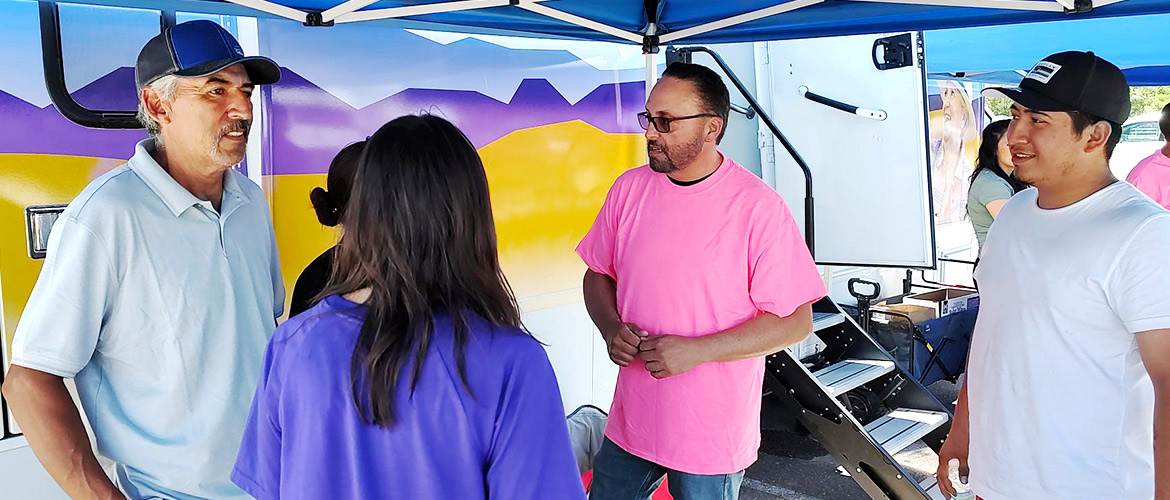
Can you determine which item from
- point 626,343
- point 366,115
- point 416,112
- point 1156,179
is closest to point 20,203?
point 366,115

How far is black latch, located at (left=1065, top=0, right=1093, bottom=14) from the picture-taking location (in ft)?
7.42

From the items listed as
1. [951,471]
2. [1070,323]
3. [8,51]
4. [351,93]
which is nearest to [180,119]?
[8,51]

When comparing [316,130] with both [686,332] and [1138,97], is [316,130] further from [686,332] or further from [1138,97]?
[1138,97]

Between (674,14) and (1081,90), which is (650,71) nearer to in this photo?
(674,14)

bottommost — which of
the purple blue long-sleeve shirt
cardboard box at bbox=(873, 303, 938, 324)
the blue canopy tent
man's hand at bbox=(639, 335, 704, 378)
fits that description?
cardboard box at bbox=(873, 303, 938, 324)

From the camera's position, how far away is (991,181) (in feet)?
16.1

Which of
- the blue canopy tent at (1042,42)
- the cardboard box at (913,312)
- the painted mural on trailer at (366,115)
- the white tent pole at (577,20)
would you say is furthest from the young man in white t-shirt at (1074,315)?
the cardboard box at (913,312)

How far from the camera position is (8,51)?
197cm

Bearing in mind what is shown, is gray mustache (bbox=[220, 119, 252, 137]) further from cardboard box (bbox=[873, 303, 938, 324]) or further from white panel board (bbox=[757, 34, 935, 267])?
cardboard box (bbox=[873, 303, 938, 324])

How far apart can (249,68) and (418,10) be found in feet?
2.29

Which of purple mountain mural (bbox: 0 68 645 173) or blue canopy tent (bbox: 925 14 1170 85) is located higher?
blue canopy tent (bbox: 925 14 1170 85)

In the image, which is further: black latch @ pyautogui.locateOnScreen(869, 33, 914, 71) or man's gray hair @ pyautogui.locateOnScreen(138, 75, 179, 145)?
black latch @ pyautogui.locateOnScreen(869, 33, 914, 71)

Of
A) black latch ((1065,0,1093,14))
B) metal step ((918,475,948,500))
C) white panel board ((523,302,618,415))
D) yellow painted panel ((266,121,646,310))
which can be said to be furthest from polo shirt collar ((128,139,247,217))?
metal step ((918,475,948,500))

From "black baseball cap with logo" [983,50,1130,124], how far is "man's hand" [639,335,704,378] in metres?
1.00
